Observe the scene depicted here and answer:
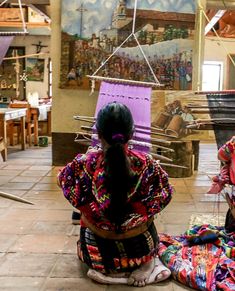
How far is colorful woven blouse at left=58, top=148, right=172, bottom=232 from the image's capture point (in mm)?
2295

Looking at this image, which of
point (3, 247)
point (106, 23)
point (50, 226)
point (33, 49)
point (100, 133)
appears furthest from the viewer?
point (33, 49)

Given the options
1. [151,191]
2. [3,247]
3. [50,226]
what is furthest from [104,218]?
[50,226]

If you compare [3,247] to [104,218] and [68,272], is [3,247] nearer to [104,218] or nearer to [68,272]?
[68,272]

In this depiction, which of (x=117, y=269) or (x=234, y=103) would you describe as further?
(x=234, y=103)

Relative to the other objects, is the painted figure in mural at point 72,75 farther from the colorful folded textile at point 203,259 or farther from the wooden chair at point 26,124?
the colorful folded textile at point 203,259

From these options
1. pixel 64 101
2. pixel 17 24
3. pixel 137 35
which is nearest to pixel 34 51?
pixel 17 24

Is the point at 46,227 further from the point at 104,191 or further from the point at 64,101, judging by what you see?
the point at 64,101

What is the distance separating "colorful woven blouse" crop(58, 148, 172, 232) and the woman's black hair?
6 cm

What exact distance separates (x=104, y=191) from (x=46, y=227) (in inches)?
47.3

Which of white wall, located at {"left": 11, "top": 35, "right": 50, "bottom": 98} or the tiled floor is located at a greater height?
white wall, located at {"left": 11, "top": 35, "right": 50, "bottom": 98}

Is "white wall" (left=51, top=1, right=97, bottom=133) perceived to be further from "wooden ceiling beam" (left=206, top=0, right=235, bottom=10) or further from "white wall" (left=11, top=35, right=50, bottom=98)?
"white wall" (left=11, top=35, right=50, bottom=98)

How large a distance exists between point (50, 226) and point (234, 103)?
5.35 ft

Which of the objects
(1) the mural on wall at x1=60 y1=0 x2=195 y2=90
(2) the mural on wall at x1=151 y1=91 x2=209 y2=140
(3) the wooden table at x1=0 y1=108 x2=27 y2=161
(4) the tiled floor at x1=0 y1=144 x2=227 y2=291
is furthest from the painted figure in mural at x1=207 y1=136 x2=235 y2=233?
(3) the wooden table at x1=0 y1=108 x2=27 y2=161

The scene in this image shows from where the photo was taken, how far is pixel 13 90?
39.2 ft
